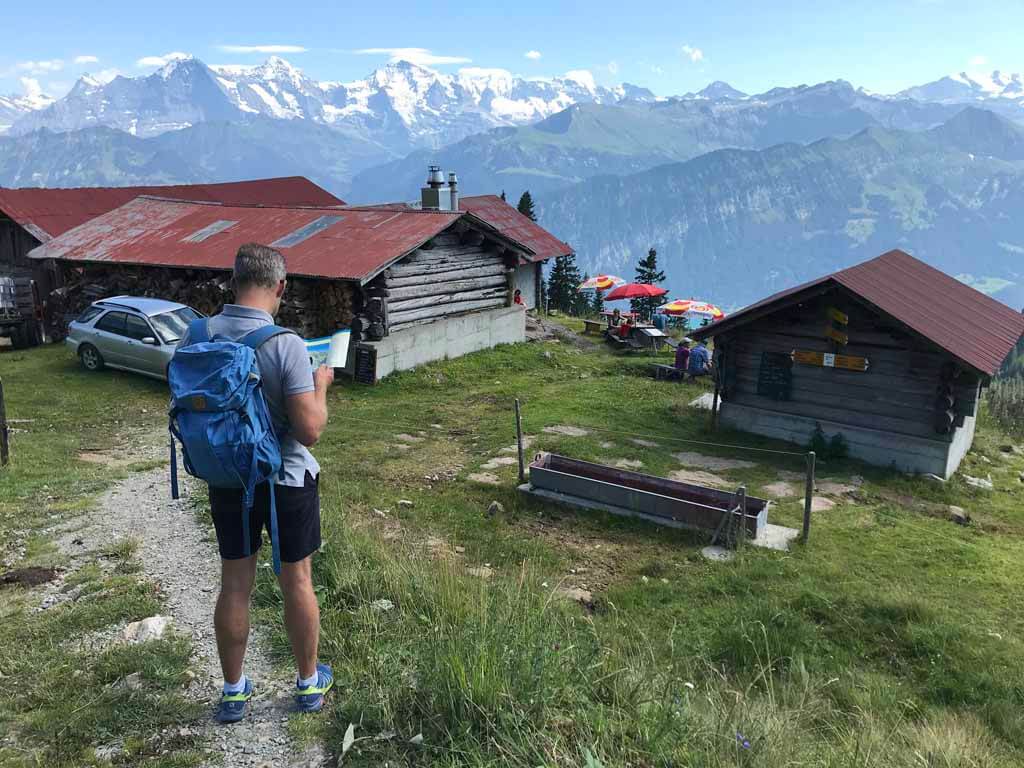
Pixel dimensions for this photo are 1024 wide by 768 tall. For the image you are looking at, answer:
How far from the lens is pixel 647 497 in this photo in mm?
10266

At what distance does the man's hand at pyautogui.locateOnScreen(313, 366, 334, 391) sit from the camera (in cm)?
379

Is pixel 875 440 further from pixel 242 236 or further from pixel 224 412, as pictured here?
pixel 242 236

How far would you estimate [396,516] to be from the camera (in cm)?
991

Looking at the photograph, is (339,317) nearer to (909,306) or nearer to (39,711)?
(909,306)

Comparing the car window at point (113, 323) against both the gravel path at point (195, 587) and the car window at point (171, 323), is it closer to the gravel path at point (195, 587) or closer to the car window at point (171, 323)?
the car window at point (171, 323)

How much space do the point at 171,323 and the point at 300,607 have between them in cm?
1597

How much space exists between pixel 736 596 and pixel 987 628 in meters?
2.47

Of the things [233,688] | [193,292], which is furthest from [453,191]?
[233,688]

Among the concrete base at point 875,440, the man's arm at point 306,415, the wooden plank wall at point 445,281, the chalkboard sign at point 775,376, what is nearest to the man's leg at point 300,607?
the man's arm at point 306,415

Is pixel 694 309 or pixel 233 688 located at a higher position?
pixel 694 309

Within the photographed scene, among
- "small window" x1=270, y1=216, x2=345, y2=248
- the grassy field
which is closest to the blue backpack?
the grassy field

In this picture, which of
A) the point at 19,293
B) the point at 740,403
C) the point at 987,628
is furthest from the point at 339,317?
the point at 987,628

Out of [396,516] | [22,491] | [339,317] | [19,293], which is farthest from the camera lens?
[19,293]

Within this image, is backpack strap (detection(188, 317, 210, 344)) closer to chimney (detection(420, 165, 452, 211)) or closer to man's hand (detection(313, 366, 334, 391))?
man's hand (detection(313, 366, 334, 391))
